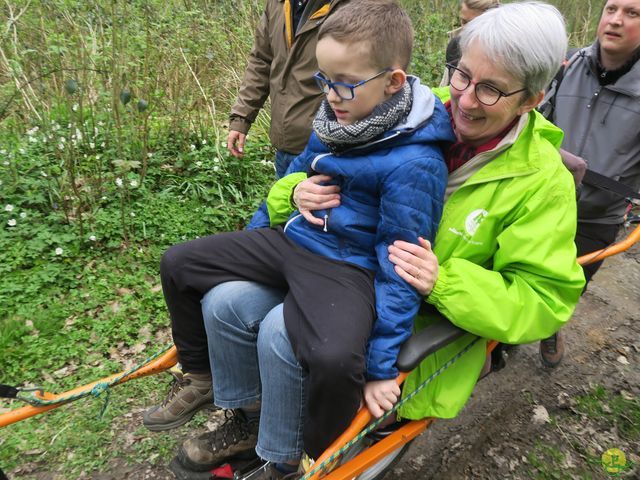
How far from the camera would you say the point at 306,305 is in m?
1.65

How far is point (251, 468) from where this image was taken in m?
2.11

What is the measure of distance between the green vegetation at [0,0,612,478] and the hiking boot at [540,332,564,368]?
2298mm

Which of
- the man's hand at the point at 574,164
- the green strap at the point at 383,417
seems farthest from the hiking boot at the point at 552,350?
the green strap at the point at 383,417

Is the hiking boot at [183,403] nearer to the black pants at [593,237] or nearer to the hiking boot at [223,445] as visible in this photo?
the hiking boot at [223,445]

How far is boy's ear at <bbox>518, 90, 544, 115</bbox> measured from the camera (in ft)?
5.53

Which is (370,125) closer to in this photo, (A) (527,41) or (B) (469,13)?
(A) (527,41)

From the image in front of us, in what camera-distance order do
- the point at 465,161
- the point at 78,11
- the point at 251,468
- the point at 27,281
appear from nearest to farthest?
1. the point at 465,161
2. the point at 251,468
3. the point at 27,281
4. the point at 78,11

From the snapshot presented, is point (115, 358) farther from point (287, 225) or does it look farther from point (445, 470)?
point (445, 470)

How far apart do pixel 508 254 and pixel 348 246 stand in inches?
21.5

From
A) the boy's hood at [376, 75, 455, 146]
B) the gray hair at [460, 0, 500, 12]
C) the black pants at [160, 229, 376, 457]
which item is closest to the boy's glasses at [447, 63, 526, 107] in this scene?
the boy's hood at [376, 75, 455, 146]

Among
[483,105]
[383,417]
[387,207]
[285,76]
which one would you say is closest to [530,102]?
[483,105]

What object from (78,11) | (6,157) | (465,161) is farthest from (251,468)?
(78,11)

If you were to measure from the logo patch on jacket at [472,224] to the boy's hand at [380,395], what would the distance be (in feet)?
1.82

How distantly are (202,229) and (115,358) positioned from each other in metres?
1.26
